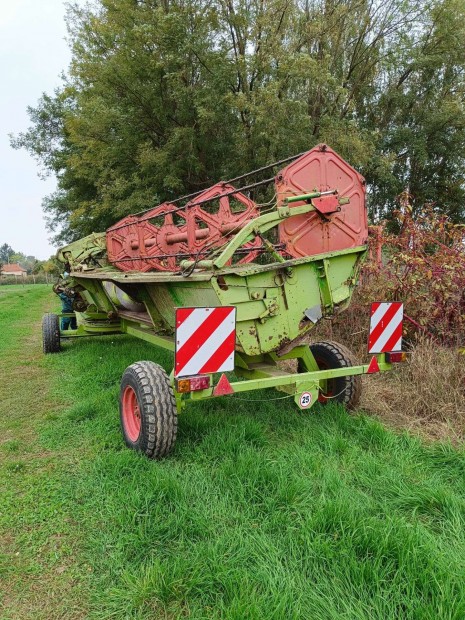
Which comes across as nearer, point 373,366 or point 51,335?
point 373,366

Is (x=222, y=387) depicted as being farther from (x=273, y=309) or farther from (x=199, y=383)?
(x=273, y=309)

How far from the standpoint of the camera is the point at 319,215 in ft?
12.4

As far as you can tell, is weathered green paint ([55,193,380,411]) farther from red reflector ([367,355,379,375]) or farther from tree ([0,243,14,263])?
tree ([0,243,14,263])

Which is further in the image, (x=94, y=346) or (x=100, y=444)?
(x=94, y=346)

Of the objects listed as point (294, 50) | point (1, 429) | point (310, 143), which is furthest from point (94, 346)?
point (294, 50)

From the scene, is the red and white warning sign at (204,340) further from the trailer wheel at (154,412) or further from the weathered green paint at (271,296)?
the trailer wheel at (154,412)

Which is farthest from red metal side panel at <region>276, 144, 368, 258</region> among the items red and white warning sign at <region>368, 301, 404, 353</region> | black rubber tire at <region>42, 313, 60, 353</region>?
black rubber tire at <region>42, 313, 60, 353</region>

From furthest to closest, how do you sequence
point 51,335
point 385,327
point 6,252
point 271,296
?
point 6,252
point 51,335
point 385,327
point 271,296

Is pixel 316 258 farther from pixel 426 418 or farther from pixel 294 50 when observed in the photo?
pixel 294 50

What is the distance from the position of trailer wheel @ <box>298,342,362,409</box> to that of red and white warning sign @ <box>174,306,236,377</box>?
4.83 ft

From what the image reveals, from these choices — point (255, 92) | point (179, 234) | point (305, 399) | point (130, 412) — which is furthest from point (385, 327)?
point (255, 92)

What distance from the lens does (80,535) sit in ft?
8.58

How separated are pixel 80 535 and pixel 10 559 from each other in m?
0.37

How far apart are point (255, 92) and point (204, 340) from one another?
12.6 m
